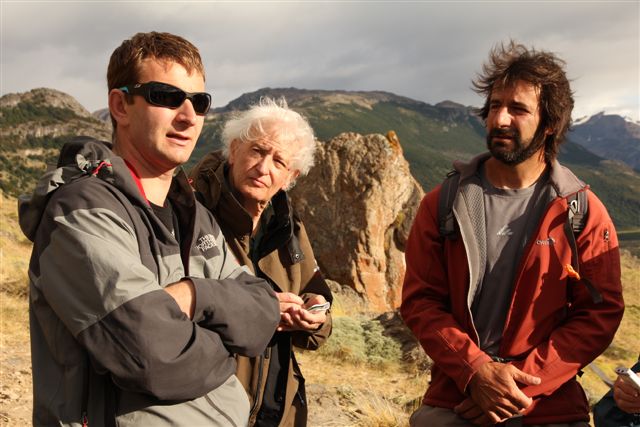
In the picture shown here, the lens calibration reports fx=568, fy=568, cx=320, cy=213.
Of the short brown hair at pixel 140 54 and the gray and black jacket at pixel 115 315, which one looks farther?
the short brown hair at pixel 140 54

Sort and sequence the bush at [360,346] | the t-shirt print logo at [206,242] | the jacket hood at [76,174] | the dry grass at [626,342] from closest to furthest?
the jacket hood at [76,174] → the t-shirt print logo at [206,242] → the bush at [360,346] → the dry grass at [626,342]

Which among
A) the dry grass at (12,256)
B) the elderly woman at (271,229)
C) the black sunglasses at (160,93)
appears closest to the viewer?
the black sunglasses at (160,93)

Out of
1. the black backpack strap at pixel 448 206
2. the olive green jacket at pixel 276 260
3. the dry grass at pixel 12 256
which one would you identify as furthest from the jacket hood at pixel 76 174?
the dry grass at pixel 12 256

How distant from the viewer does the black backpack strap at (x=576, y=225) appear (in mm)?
2859

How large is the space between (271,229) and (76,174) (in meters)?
1.46

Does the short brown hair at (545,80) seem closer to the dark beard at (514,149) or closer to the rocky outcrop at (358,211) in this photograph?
the dark beard at (514,149)

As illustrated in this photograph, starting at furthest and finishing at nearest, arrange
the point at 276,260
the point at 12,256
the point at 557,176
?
1. the point at 12,256
2. the point at 276,260
3. the point at 557,176

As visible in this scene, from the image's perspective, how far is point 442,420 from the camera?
2945 millimetres

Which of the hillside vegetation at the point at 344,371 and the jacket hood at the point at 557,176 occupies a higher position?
the jacket hood at the point at 557,176

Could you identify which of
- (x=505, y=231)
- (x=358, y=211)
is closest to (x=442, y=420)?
(x=505, y=231)

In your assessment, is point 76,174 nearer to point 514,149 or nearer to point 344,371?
point 514,149

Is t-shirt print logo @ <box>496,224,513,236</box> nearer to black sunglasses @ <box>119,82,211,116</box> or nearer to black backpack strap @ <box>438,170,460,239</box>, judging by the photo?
black backpack strap @ <box>438,170,460,239</box>

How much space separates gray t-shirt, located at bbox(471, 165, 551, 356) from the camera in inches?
116

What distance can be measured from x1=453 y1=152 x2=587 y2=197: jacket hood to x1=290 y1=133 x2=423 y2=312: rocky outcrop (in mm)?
8186
